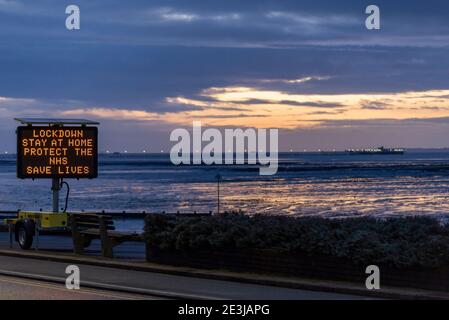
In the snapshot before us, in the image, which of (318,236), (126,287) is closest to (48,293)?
(126,287)

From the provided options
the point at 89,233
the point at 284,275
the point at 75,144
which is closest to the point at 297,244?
the point at 284,275

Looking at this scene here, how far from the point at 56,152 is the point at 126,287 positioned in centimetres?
838

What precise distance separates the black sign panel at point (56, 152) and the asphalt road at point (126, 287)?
4799mm

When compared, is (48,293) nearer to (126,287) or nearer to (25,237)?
(126,287)

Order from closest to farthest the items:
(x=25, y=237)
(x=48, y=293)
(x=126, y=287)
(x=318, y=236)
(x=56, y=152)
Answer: (x=48, y=293) → (x=126, y=287) → (x=318, y=236) → (x=56, y=152) → (x=25, y=237)

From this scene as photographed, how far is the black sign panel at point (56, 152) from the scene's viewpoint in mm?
23109

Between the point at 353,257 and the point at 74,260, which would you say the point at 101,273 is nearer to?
the point at 74,260

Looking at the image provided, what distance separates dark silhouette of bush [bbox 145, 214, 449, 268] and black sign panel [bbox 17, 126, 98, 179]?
4.86m

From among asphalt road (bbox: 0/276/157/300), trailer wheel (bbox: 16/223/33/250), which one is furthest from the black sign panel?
asphalt road (bbox: 0/276/157/300)

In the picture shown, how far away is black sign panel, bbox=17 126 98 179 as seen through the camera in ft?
75.8

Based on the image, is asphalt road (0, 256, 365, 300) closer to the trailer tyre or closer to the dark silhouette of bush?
the dark silhouette of bush

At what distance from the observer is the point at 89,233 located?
21.7 meters

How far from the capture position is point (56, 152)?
23156 mm

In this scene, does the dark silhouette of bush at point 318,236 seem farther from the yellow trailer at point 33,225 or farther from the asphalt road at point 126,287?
the yellow trailer at point 33,225
